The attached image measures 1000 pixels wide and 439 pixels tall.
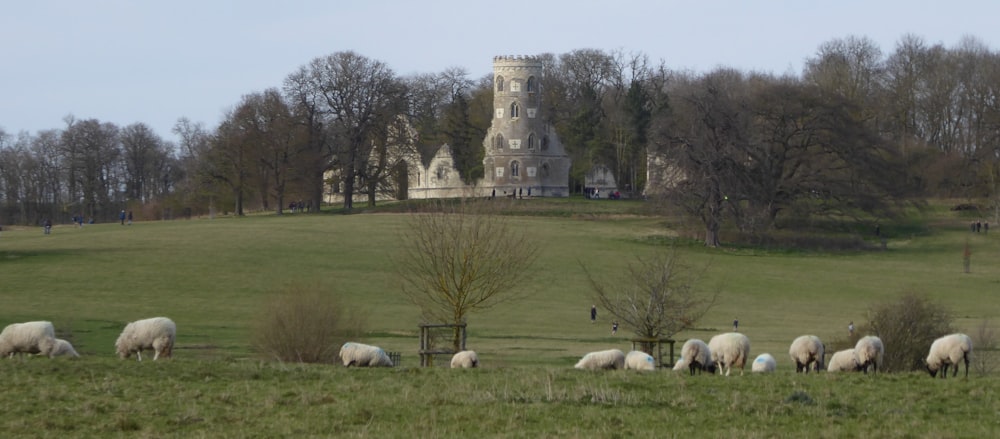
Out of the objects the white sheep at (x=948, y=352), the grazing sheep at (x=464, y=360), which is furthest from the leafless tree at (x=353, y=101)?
the white sheep at (x=948, y=352)

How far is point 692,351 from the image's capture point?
2525 cm

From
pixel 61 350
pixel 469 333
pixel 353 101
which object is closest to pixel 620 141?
pixel 353 101

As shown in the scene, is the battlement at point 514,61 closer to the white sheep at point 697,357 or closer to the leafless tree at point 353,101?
the leafless tree at point 353,101

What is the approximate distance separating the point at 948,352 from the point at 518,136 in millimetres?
95873

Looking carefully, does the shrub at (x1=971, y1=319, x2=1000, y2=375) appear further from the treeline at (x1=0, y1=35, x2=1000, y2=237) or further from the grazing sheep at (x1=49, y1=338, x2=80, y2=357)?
the treeline at (x1=0, y1=35, x2=1000, y2=237)

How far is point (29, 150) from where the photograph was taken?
452 feet

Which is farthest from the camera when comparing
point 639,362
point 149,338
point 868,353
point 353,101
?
point 353,101

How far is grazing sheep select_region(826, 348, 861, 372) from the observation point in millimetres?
25062

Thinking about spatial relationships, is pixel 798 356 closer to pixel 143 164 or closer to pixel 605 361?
pixel 605 361

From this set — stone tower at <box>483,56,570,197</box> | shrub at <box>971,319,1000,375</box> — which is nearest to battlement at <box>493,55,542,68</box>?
stone tower at <box>483,56,570,197</box>


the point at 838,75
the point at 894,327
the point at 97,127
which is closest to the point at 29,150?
the point at 97,127

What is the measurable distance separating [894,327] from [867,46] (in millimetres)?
104401

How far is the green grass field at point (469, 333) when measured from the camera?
16.1 metres

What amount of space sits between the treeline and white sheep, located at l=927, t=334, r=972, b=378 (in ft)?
194
